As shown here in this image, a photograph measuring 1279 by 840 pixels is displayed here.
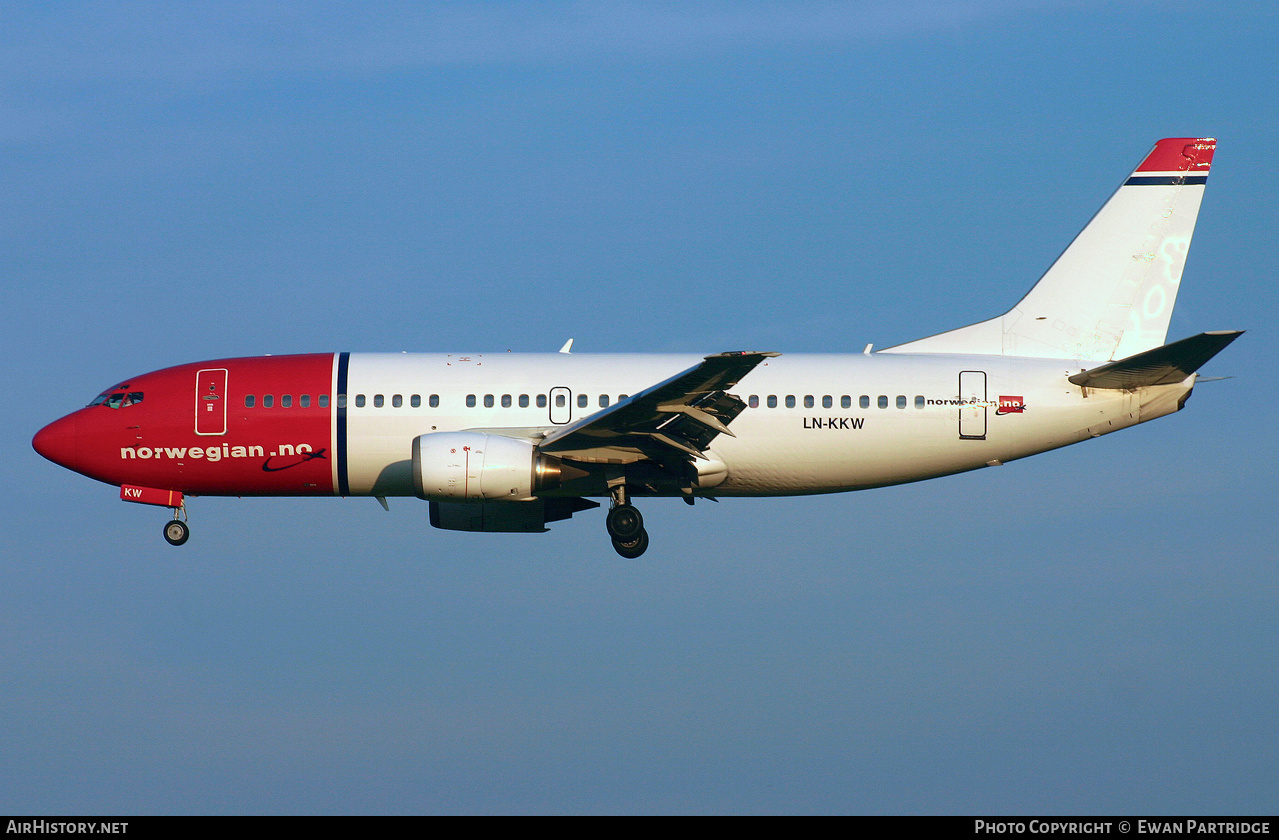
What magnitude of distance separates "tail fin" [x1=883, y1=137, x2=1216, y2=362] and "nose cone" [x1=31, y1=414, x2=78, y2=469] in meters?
18.4

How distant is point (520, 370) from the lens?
32094 mm

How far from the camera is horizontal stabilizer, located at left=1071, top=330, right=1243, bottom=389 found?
95.3 feet

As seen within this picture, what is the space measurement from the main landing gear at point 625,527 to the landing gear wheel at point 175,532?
31.2 ft

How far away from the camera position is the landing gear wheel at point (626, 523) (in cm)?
3159

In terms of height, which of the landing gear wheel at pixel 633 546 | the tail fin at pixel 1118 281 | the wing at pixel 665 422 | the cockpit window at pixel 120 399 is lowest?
the landing gear wheel at pixel 633 546

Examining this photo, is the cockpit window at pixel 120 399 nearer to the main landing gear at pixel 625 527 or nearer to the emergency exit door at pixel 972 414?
the main landing gear at pixel 625 527

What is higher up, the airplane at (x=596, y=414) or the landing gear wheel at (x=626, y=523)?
the airplane at (x=596, y=414)

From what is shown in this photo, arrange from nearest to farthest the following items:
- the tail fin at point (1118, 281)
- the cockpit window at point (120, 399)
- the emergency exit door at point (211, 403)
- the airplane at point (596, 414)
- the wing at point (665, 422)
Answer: the wing at point (665, 422)
the airplane at point (596, 414)
the emergency exit door at point (211, 403)
the cockpit window at point (120, 399)
the tail fin at point (1118, 281)

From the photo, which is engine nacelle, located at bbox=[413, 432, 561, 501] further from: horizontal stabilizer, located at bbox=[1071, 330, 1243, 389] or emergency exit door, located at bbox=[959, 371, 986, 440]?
horizontal stabilizer, located at bbox=[1071, 330, 1243, 389]

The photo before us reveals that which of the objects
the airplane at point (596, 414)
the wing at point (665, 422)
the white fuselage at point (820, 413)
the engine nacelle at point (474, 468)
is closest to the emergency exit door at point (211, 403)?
the airplane at point (596, 414)

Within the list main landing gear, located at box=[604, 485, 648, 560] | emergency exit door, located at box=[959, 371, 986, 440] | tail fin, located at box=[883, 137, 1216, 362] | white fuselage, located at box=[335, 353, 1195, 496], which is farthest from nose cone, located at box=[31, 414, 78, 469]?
emergency exit door, located at box=[959, 371, 986, 440]

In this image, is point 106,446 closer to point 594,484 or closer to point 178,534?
point 178,534

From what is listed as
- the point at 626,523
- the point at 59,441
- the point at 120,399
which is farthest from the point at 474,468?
the point at 59,441
